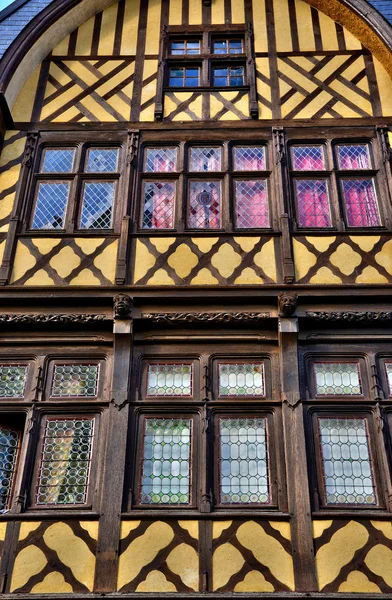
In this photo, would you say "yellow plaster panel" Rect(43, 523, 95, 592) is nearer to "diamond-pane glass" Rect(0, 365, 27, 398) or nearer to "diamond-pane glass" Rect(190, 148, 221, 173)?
"diamond-pane glass" Rect(0, 365, 27, 398)

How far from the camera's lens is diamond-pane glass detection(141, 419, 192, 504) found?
8.73 m

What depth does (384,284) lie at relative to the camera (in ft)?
32.0

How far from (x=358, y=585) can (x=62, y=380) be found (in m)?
3.79

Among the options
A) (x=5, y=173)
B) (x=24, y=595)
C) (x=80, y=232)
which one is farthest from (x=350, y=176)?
(x=24, y=595)

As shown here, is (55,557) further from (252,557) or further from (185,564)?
(252,557)

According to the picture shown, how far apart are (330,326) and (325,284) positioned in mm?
484

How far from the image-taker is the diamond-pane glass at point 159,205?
1061 cm

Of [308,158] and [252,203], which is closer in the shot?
[252,203]

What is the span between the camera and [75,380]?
9516mm

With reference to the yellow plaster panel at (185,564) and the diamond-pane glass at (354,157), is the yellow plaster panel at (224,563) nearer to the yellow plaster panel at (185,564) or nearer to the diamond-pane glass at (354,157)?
the yellow plaster panel at (185,564)

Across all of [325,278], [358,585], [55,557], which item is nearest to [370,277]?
[325,278]

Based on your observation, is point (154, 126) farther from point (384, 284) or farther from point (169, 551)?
point (169, 551)

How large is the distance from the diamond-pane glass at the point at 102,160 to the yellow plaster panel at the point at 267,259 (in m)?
2.34

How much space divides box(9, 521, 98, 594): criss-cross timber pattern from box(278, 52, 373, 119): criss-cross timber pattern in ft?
20.1
